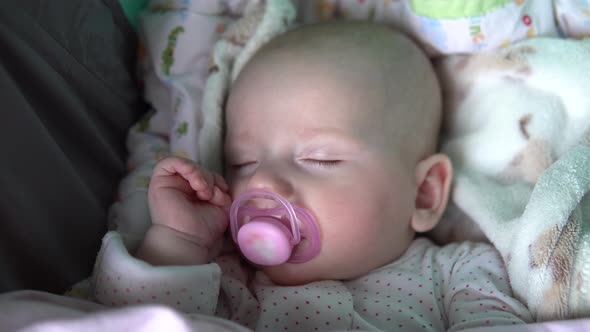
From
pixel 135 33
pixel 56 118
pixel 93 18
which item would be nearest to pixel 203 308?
A: pixel 56 118

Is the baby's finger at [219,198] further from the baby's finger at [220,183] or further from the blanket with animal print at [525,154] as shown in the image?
the blanket with animal print at [525,154]

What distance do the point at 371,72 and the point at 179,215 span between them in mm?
501

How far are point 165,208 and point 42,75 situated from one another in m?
0.33

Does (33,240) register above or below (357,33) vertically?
below

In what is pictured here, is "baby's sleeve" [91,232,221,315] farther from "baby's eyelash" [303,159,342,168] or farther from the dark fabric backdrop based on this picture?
"baby's eyelash" [303,159,342,168]

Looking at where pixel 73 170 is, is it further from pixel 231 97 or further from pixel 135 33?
pixel 135 33

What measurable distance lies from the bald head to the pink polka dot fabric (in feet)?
0.84

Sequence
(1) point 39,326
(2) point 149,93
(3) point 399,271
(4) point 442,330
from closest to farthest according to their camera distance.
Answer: (1) point 39,326
(4) point 442,330
(3) point 399,271
(2) point 149,93

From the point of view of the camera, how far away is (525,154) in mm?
1360

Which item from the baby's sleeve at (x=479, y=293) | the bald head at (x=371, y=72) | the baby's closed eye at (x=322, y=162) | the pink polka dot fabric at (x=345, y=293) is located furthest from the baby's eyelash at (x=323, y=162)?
the baby's sleeve at (x=479, y=293)

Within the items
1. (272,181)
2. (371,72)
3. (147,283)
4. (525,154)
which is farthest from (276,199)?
(525,154)

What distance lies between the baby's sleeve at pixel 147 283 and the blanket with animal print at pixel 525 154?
56 centimetres

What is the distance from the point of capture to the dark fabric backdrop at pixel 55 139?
101 centimetres

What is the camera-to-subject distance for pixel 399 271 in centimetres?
128
